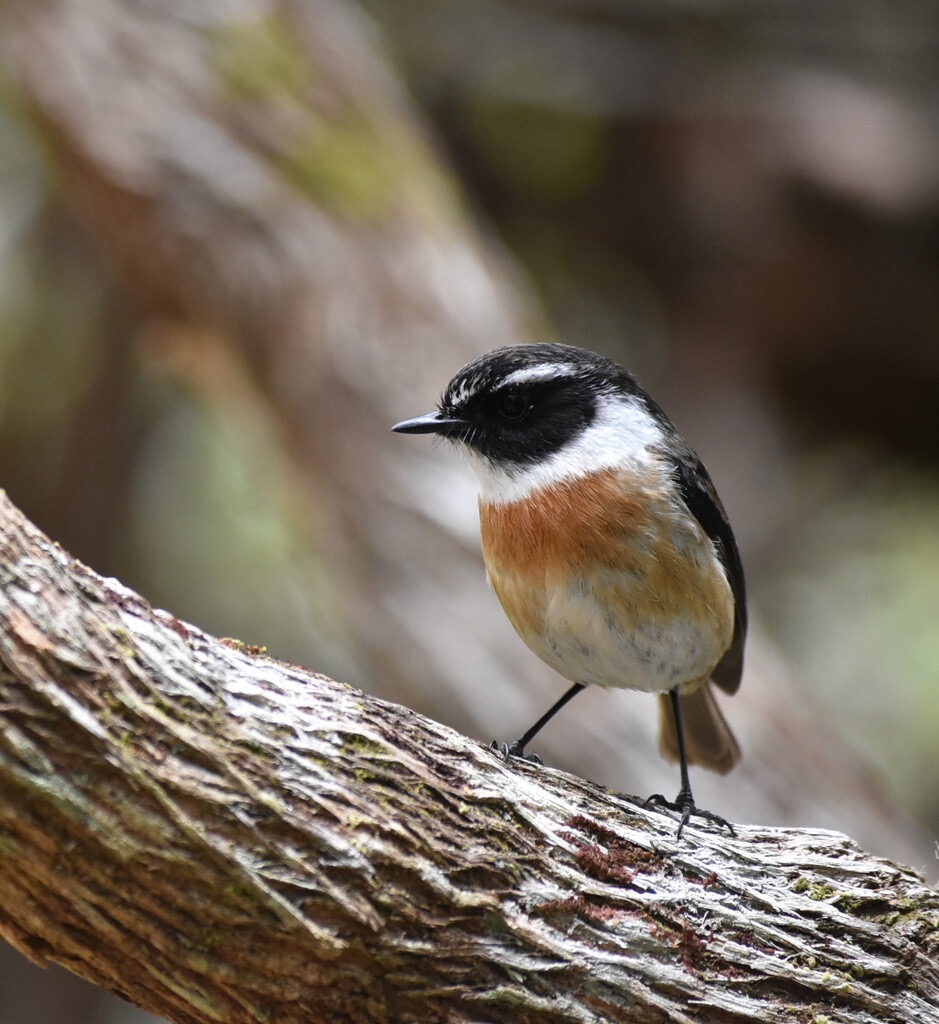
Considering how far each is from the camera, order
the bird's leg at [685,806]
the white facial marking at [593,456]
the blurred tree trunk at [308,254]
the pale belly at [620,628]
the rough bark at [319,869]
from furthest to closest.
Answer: the blurred tree trunk at [308,254] < the white facial marking at [593,456] < the pale belly at [620,628] < the bird's leg at [685,806] < the rough bark at [319,869]

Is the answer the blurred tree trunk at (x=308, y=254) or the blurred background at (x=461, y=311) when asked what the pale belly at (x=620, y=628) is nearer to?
the blurred background at (x=461, y=311)

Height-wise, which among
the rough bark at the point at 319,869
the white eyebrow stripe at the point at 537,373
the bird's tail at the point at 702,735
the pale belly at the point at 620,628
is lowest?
the rough bark at the point at 319,869

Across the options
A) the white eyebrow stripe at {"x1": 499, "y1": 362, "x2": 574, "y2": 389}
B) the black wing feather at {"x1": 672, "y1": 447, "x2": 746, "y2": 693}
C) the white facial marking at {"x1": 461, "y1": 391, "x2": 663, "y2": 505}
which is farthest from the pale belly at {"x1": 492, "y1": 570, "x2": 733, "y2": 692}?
the white eyebrow stripe at {"x1": 499, "y1": 362, "x2": 574, "y2": 389}

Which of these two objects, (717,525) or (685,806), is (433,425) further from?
(685,806)

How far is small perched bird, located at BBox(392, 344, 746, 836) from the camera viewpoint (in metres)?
3.43

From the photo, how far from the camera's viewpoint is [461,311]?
7.05m

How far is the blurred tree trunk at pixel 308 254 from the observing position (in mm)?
6770

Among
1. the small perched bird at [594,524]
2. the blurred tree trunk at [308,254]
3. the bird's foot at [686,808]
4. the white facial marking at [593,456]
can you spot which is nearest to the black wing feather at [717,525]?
the small perched bird at [594,524]

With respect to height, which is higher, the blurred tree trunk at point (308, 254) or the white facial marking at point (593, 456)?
the blurred tree trunk at point (308, 254)

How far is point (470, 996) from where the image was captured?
2.53m

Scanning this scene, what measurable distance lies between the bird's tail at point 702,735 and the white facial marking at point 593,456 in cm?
114

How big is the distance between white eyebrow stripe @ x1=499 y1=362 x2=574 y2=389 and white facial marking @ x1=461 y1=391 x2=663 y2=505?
2 centimetres

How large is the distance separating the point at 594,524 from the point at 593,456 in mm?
305

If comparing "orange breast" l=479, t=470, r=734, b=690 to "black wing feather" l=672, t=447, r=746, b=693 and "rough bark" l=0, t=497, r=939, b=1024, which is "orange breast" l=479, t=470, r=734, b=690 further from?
"rough bark" l=0, t=497, r=939, b=1024
